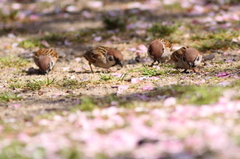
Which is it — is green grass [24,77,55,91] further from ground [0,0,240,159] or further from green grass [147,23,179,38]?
green grass [147,23,179,38]

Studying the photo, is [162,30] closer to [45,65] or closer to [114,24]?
[114,24]

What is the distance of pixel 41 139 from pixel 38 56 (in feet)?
16.0

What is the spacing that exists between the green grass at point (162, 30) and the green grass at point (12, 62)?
3.06 metres

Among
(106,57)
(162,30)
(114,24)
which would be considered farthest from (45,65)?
(114,24)

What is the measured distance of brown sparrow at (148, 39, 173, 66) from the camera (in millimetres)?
8906

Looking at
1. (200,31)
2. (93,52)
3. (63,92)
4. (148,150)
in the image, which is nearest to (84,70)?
(93,52)

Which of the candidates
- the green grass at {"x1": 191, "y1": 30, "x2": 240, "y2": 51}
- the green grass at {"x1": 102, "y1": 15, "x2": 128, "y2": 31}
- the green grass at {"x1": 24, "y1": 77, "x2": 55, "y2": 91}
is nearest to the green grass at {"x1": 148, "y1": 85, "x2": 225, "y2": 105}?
the green grass at {"x1": 24, "y1": 77, "x2": 55, "y2": 91}

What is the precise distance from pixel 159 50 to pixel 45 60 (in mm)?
2160

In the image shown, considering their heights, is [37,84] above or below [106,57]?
below

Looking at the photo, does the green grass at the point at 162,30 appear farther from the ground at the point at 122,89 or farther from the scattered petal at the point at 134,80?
the scattered petal at the point at 134,80

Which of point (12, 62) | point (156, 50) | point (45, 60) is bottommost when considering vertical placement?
point (12, 62)

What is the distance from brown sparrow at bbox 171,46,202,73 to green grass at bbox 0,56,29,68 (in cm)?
347

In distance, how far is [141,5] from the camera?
585 inches

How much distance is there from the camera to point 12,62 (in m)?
9.93
